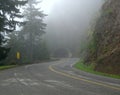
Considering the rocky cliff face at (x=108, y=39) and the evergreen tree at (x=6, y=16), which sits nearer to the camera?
the rocky cliff face at (x=108, y=39)

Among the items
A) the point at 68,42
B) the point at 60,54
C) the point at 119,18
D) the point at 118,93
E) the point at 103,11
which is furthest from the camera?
the point at 68,42

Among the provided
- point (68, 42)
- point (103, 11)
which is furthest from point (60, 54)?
point (103, 11)

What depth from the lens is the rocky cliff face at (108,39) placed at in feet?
73.5

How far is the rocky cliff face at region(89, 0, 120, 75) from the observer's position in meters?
22.4

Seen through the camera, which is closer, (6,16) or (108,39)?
(108,39)

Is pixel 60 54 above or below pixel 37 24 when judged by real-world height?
below

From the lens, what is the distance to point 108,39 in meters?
26.4

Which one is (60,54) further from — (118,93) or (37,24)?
(118,93)

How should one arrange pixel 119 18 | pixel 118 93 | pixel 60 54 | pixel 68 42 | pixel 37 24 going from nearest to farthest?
pixel 118 93 → pixel 119 18 → pixel 37 24 → pixel 60 54 → pixel 68 42

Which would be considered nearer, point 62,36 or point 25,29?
point 25,29

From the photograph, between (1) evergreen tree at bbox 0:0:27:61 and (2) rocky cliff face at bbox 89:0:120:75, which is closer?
(2) rocky cliff face at bbox 89:0:120:75

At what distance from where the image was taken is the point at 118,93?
36.4 feet

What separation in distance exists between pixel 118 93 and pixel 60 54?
277 feet

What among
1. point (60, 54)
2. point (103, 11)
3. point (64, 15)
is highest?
point (64, 15)
